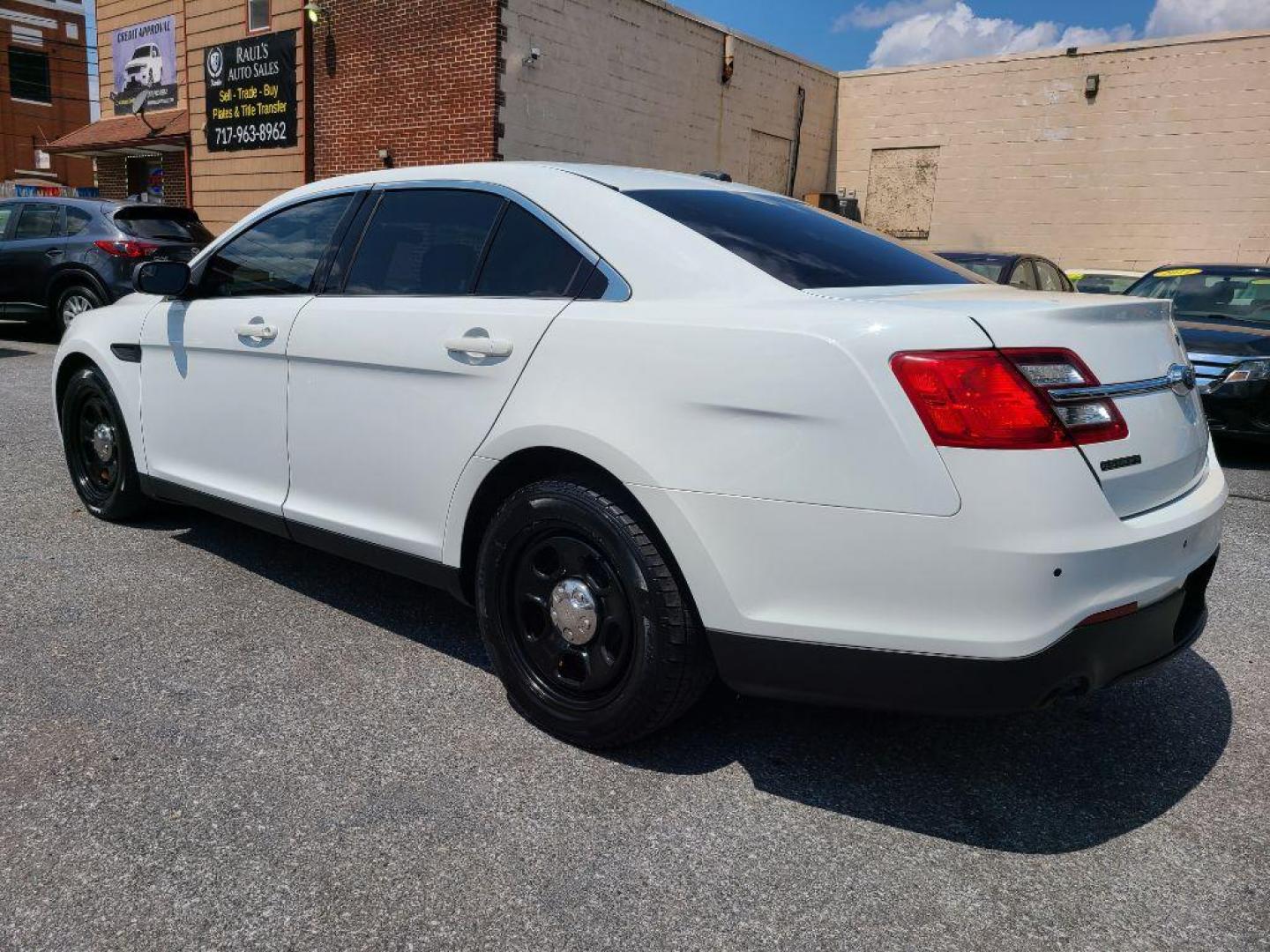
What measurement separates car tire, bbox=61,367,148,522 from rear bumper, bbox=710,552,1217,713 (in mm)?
3259

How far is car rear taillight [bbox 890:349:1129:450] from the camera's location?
7.13ft

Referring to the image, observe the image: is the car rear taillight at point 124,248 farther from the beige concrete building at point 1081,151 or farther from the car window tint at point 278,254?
the beige concrete building at point 1081,151

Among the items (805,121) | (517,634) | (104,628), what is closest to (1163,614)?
(517,634)

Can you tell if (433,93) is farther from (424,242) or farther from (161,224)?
(424,242)

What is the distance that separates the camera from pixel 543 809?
2518 millimetres

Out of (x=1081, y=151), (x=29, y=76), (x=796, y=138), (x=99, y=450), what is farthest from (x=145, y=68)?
(x=29, y=76)

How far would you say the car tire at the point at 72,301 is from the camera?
37.3 feet

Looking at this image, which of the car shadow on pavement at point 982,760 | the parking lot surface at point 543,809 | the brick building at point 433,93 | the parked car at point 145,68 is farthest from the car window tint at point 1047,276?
the parked car at point 145,68

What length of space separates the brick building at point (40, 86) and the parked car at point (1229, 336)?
37.2 meters

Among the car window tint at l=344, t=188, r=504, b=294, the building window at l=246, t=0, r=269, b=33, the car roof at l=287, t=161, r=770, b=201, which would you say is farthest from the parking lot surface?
the building window at l=246, t=0, r=269, b=33

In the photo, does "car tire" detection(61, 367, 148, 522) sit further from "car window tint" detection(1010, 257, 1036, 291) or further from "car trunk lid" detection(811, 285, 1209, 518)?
"car window tint" detection(1010, 257, 1036, 291)

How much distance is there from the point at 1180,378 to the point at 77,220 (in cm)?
1209

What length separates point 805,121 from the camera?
21641 millimetres

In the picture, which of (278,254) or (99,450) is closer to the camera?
(278,254)
